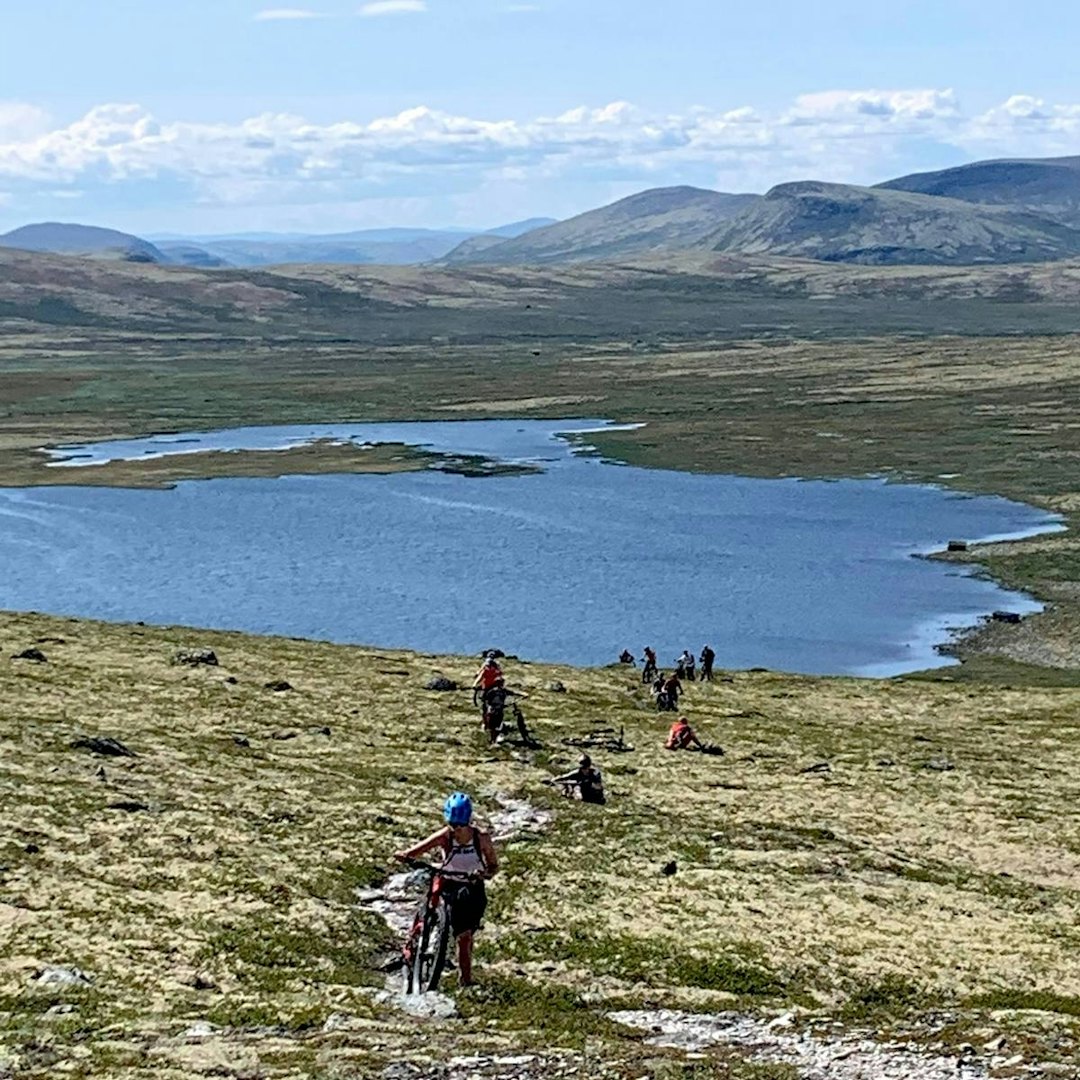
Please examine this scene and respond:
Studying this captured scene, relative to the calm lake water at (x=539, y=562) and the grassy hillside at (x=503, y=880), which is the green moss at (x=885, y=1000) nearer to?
the grassy hillside at (x=503, y=880)

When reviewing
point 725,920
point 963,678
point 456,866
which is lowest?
point 963,678

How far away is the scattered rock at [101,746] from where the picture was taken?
41.9 meters

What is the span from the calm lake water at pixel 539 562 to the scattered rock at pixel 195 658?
118 ft

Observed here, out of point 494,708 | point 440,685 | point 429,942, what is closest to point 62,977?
point 429,942

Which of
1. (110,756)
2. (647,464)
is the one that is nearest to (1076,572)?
(647,464)

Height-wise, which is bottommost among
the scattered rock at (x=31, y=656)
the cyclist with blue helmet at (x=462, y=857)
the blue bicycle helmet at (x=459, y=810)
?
the scattered rock at (x=31, y=656)

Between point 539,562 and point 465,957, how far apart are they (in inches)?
4130

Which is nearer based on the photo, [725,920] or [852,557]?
[725,920]

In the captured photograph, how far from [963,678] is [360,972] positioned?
Answer: 219 feet

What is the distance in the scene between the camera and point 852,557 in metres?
130

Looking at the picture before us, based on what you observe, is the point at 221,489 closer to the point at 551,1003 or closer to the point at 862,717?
the point at 862,717

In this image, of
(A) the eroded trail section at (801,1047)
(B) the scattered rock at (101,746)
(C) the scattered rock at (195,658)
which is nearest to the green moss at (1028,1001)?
(A) the eroded trail section at (801,1047)

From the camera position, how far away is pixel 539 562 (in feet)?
426

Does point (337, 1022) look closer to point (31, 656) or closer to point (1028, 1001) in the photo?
point (1028, 1001)
